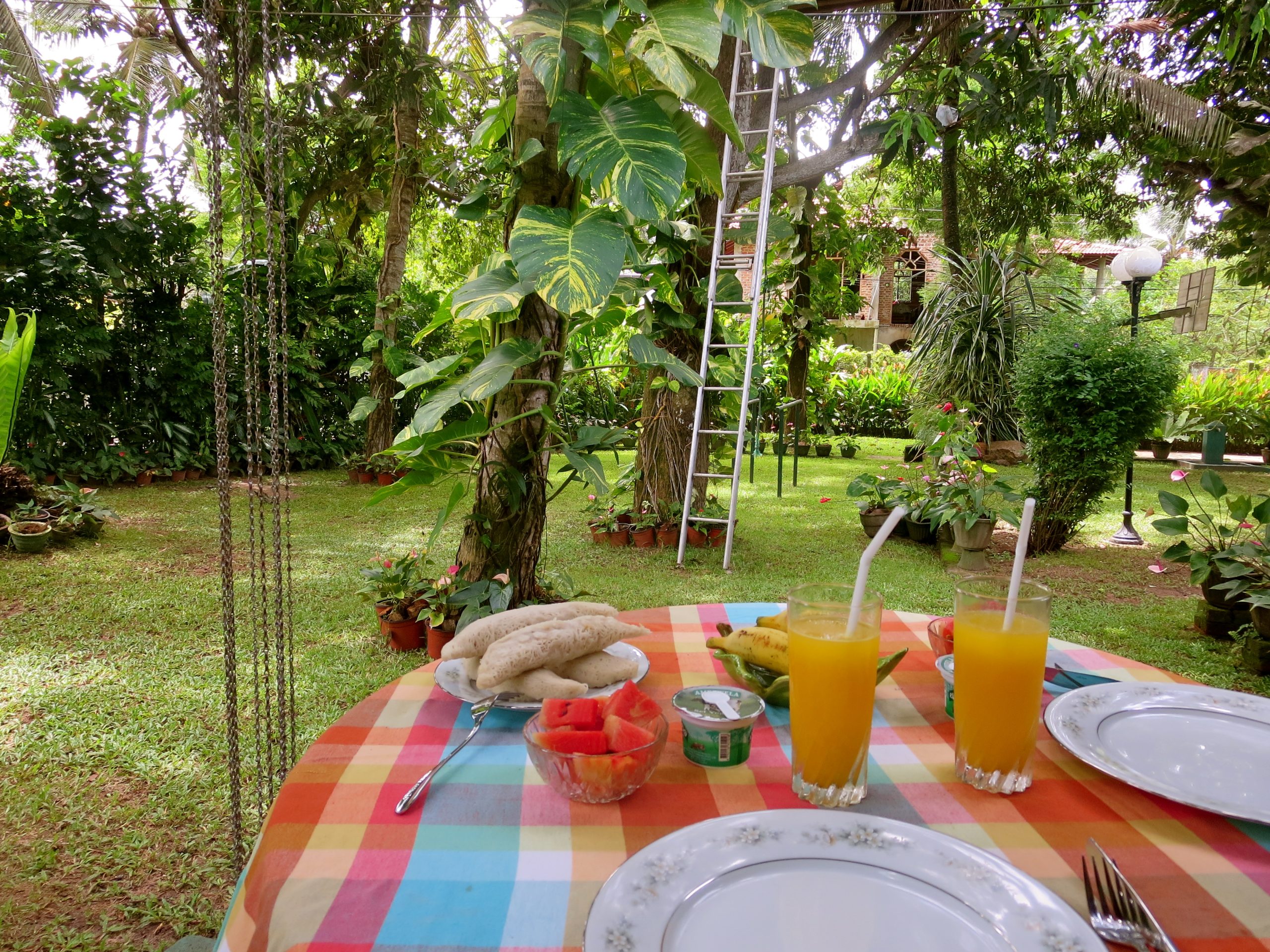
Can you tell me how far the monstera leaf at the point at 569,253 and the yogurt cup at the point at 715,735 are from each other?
112 cm

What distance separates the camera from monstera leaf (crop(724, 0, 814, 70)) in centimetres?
202

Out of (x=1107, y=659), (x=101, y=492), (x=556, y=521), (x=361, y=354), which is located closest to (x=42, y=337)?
(x=101, y=492)

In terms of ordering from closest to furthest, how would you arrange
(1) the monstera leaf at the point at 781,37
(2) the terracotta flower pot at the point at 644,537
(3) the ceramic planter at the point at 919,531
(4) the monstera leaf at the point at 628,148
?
1. (4) the monstera leaf at the point at 628,148
2. (1) the monstera leaf at the point at 781,37
3. (2) the terracotta flower pot at the point at 644,537
4. (3) the ceramic planter at the point at 919,531

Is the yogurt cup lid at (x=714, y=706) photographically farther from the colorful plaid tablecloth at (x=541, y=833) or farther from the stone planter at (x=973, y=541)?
the stone planter at (x=973, y=541)

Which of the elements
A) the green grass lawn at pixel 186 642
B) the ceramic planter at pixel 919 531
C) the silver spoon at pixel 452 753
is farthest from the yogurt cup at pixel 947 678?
the ceramic planter at pixel 919 531

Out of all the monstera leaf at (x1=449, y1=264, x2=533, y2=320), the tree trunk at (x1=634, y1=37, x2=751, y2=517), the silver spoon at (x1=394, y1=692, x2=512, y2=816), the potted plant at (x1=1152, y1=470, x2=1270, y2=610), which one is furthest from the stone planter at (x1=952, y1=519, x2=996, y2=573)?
the silver spoon at (x1=394, y1=692, x2=512, y2=816)

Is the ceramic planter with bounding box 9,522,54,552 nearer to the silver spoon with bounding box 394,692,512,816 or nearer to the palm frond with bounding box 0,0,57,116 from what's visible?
the silver spoon with bounding box 394,692,512,816

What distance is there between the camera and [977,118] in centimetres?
494

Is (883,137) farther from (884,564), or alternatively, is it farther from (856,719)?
(856,719)

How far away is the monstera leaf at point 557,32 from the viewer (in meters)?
1.60

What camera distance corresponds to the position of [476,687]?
0.85 meters

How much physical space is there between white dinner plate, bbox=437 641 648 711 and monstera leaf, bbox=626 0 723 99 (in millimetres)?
1283

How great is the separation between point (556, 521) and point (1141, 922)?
4917mm

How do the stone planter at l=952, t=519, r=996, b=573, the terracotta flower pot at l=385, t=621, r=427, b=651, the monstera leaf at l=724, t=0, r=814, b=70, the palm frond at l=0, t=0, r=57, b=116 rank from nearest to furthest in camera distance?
the monstera leaf at l=724, t=0, r=814, b=70
the terracotta flower pot at l=385, t=621, r=427, b=651
the stone planter at l=952, t=519, r=996, b=573
the palm frond at l=0, t=0, r=57, b=116
